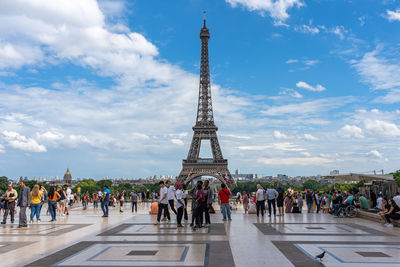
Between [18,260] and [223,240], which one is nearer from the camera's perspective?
[18,260]

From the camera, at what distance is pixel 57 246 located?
9484 mm

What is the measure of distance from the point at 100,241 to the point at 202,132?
7102 cm

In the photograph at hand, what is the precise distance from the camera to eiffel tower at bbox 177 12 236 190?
7669 cm

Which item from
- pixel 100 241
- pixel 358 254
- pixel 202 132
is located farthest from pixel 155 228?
pixel 202 132

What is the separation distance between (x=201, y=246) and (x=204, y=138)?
72038 millimetres

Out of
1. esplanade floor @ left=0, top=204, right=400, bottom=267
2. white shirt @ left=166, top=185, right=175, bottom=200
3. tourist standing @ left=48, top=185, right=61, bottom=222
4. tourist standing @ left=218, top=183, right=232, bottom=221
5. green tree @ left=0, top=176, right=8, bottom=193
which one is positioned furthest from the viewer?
green tree @ left=0, top=176, right=8, bottom=193

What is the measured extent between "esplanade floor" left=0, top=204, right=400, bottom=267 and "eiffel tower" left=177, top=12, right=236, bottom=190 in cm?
6236

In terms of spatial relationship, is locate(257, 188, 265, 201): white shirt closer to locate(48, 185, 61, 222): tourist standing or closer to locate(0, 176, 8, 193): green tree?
locate(48, 185, 61, 222): tourist standing

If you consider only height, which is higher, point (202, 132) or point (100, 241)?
point (202, 132)

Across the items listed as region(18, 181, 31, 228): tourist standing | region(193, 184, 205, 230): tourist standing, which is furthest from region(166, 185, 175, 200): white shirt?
region(18, 181, 31, 228): tourist standing

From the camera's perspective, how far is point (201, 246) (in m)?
9.24

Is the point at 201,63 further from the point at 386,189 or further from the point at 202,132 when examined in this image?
the point at 386,189

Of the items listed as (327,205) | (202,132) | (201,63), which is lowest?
(327,205)

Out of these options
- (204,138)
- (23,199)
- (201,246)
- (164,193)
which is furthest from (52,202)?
(204,138)
